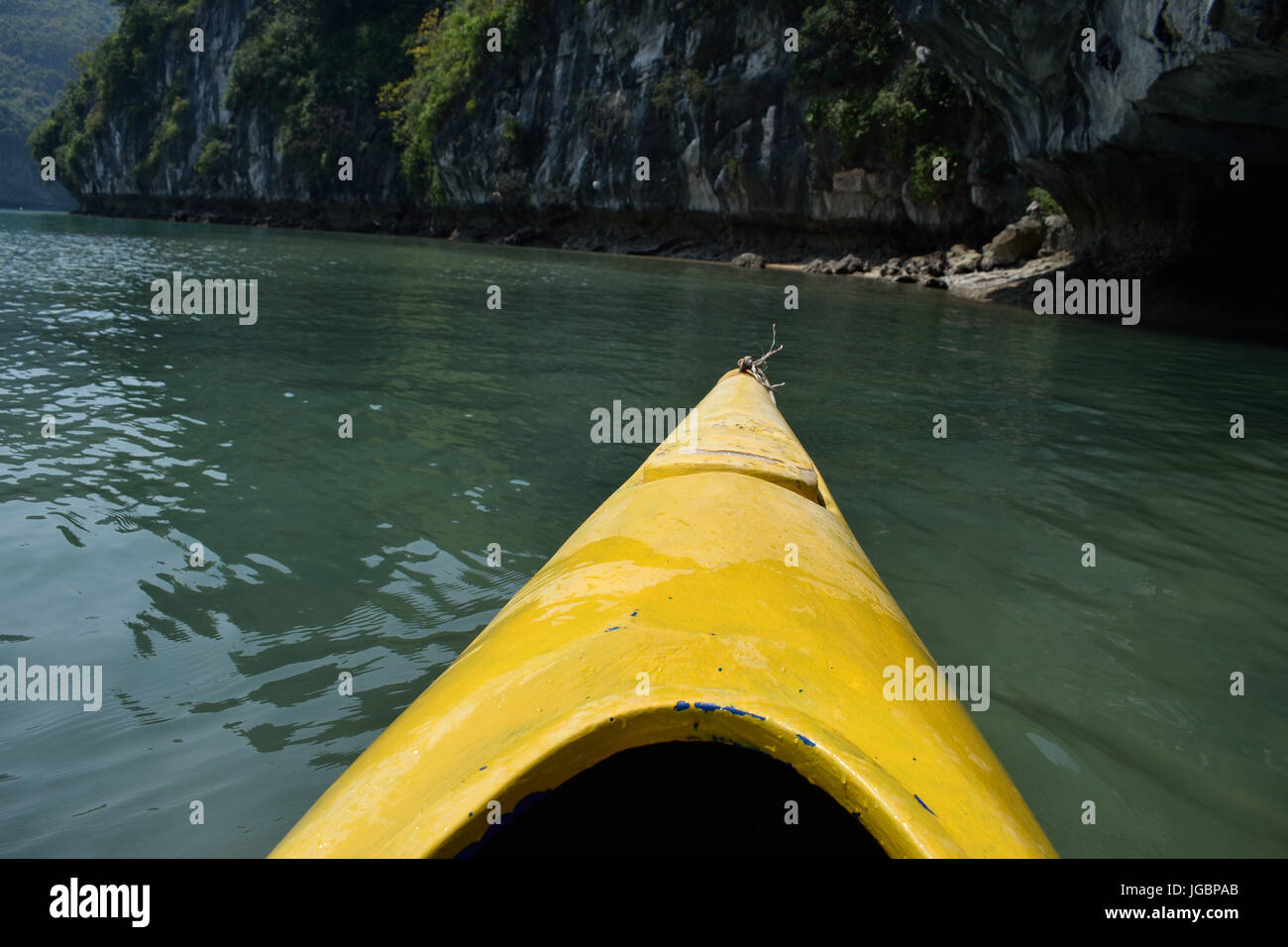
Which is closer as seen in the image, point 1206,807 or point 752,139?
point 1206,807

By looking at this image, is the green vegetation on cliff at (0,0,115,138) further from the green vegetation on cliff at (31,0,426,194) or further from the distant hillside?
the green vegetation on cliff at (31,0,426,194)

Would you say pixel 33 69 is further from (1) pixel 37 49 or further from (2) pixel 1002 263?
(2) pixel 1002 263

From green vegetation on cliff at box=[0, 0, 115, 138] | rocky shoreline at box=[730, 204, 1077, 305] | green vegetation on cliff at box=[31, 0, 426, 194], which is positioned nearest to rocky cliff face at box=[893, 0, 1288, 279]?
rocky shoreline at box=[730, 204, 1077, 305]

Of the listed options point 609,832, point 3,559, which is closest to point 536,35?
point 3,559

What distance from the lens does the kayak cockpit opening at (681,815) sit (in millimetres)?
1497

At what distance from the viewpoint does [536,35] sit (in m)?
32.9

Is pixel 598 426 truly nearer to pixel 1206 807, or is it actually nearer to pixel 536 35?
pixel 1206 807

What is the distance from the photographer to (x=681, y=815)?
153 centimetres

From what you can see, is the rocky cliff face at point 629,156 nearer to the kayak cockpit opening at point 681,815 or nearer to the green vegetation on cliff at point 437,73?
the green vegetation on cliff at point 437,73

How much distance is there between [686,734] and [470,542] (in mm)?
2896

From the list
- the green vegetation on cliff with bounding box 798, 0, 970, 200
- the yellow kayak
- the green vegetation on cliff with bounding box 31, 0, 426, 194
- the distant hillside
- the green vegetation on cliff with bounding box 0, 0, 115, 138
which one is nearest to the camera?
the yellow kayak

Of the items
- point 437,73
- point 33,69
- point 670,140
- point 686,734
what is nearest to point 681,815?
point 686,734

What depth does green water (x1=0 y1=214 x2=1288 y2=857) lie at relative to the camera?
2.43 meters
